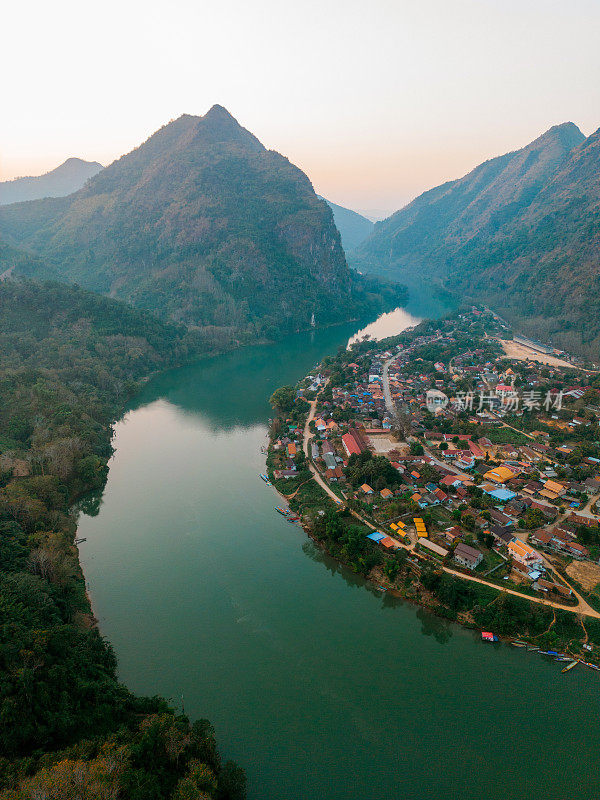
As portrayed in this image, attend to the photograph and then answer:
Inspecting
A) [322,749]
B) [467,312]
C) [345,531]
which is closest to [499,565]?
[345,531]

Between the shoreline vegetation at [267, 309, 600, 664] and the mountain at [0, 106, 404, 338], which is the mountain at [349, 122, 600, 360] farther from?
the mountain at [0, 106, 404, 338]

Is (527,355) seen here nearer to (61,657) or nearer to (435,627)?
(435,627)

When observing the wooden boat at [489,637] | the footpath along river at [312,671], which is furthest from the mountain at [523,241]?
the footpath along river at [312,671]

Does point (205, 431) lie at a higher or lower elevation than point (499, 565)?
higher

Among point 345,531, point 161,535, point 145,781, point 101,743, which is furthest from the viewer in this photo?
point 161,535

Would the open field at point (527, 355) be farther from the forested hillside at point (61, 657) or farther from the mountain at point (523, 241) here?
the forested hillside at point (61, 657)

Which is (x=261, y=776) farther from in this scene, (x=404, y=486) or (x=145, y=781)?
(x=404, y=486)

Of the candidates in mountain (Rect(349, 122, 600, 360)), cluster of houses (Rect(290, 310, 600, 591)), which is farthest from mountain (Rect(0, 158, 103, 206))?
cluster of houses (Rect(290, 310, 600, 591))
